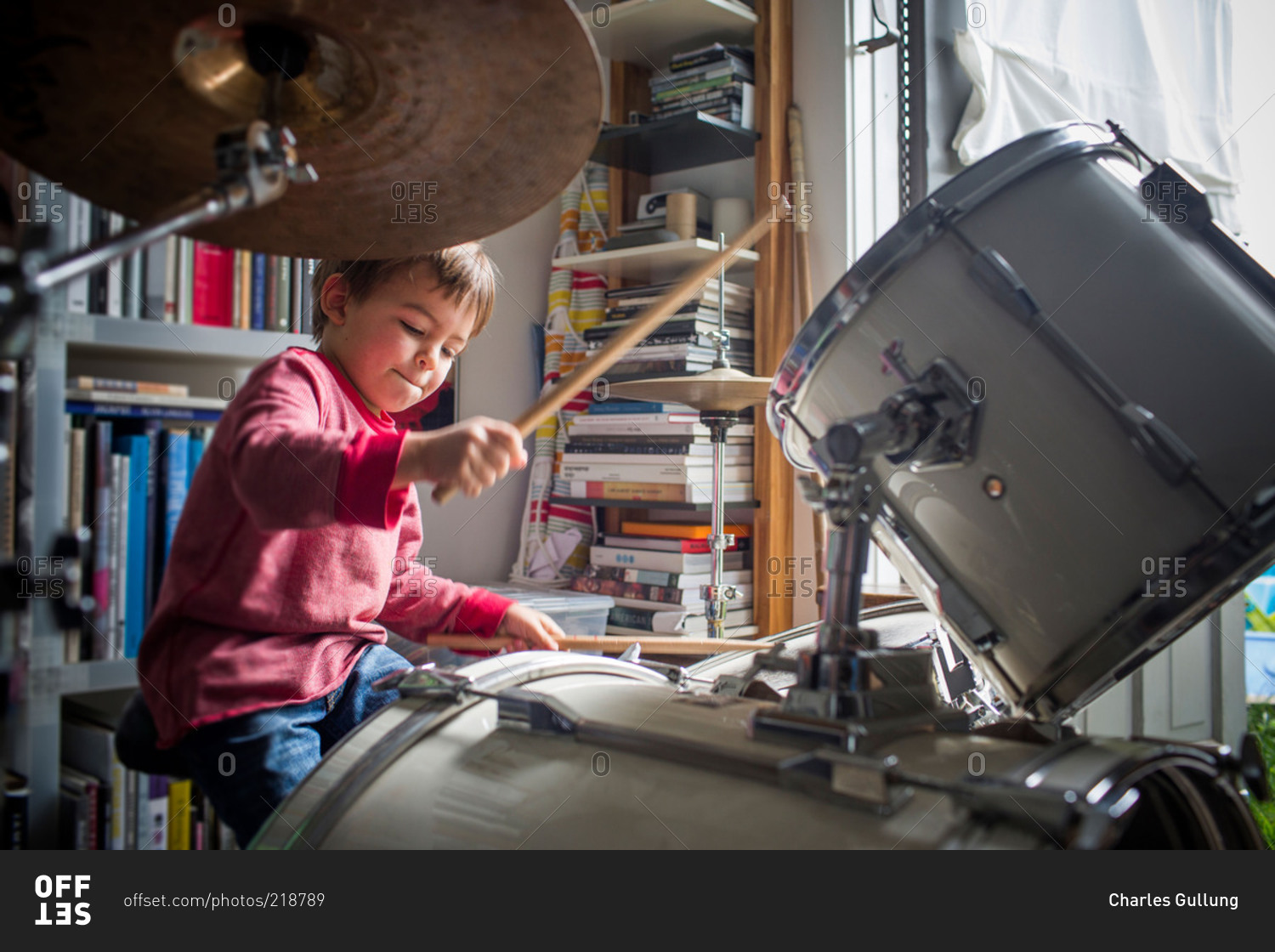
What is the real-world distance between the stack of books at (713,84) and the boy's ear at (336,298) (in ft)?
4.41

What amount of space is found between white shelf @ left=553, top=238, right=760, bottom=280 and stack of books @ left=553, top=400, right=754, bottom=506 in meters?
0.34

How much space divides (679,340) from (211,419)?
133 cm

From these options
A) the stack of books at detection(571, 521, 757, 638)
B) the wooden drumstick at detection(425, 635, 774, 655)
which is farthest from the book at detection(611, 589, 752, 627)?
the wooden drumstick at detection(425, 635, 774, 655)

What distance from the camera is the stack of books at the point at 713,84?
218 centimetres

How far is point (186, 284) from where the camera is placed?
963 mm

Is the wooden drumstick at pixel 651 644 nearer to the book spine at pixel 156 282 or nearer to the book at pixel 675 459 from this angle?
the book spine at pixel 156 282

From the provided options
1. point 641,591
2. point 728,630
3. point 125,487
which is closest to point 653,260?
point 641,591

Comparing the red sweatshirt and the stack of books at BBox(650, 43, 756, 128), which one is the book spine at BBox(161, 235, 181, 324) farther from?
the stack of books at BBox(650, 43, 756, 128)

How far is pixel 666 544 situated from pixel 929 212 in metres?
1.54

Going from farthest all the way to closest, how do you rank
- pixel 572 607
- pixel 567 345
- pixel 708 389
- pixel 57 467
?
1. pixel 567 345
2. pixel 572 607
3. pixel 708 389
4. pixel 57 467

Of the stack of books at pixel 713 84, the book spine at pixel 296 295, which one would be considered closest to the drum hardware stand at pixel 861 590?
the book spine at pixel 296 295
